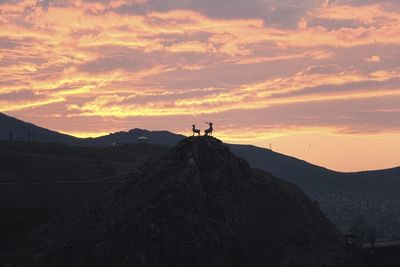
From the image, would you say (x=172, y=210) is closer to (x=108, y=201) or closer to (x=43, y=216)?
(x=108, y=201)

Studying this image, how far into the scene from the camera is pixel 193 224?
139m

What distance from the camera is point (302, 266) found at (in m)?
135

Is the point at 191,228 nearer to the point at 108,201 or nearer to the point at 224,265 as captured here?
the point at 224,265

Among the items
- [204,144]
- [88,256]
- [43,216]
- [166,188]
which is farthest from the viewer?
[43,216]

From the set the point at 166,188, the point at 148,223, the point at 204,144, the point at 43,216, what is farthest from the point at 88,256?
the point at 43,216

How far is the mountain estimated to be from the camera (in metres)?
132

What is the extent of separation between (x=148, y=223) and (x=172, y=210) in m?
6.25

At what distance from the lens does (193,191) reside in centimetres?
14538

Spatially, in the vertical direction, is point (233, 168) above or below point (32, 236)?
above

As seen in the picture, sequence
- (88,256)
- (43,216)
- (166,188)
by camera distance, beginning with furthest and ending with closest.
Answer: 1. (43,216)
2. (166,188)
3. (88,256)

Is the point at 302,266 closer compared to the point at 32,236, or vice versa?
the point at 302,266

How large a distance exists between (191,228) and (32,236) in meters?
36.1

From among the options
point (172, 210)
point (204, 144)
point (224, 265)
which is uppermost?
point (204, 144)

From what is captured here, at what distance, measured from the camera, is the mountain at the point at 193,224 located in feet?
434
